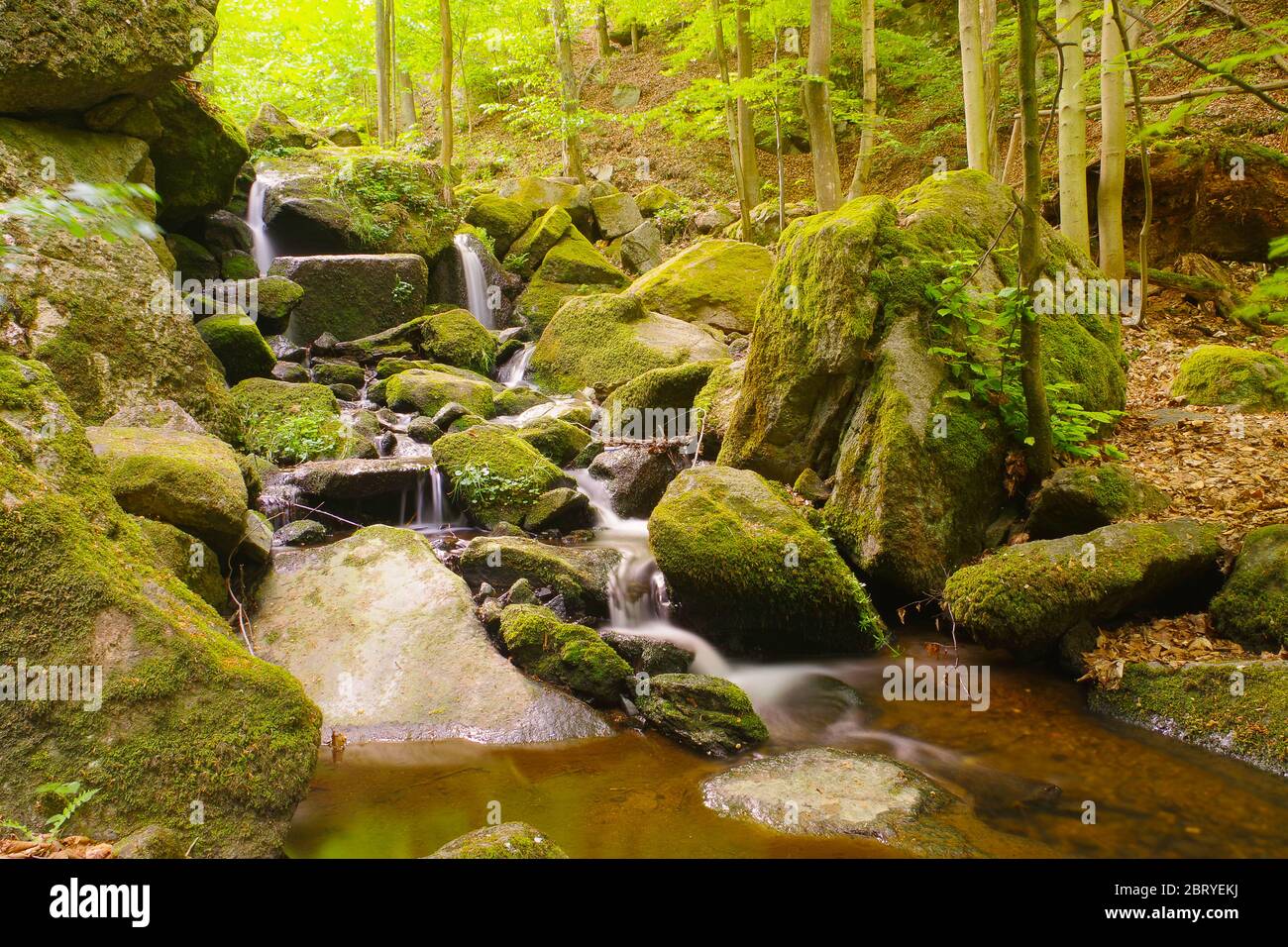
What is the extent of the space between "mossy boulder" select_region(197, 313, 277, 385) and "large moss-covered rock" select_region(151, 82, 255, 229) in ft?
6.58

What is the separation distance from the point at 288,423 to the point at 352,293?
4.89 meters

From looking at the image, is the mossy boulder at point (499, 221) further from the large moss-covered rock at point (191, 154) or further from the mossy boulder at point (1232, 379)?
the mossy boulder at point (1232, 379)

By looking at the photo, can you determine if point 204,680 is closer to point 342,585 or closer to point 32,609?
point 32,609

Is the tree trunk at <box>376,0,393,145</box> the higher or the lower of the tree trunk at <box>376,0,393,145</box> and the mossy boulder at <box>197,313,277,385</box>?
the higher

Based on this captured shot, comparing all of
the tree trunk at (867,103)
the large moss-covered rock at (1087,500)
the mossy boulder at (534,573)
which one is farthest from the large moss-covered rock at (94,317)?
the tree trunk at (867,103)

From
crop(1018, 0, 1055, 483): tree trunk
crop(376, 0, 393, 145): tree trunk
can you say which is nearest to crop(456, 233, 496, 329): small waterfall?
crop(376, 0, 393, 145): tree trunk

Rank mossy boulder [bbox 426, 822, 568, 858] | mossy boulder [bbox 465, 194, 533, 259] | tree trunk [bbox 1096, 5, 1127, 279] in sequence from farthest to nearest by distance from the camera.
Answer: mossy boulder [bbox 465, 194, 533, 259], tree trunk [bbox 1096, 5, 1127, 279], mossy boulder [bbox 426, 822, 568, 858]

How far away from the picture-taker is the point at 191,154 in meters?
10.3

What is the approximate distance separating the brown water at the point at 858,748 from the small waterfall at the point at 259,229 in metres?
11.2

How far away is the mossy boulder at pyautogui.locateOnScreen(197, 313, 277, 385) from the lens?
950 centimetres

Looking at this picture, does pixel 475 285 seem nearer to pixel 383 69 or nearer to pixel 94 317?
pixel 383 69

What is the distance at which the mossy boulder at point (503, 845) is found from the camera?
2.89 meters

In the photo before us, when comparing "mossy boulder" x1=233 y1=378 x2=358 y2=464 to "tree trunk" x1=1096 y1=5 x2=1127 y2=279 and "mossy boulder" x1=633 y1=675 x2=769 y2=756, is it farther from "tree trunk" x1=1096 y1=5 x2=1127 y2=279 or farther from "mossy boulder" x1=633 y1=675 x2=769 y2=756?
"tree trunk" x1=1096 y1=5 x2=1127 y2=279

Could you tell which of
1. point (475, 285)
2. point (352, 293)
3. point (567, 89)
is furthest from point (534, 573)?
point (567, 89)
